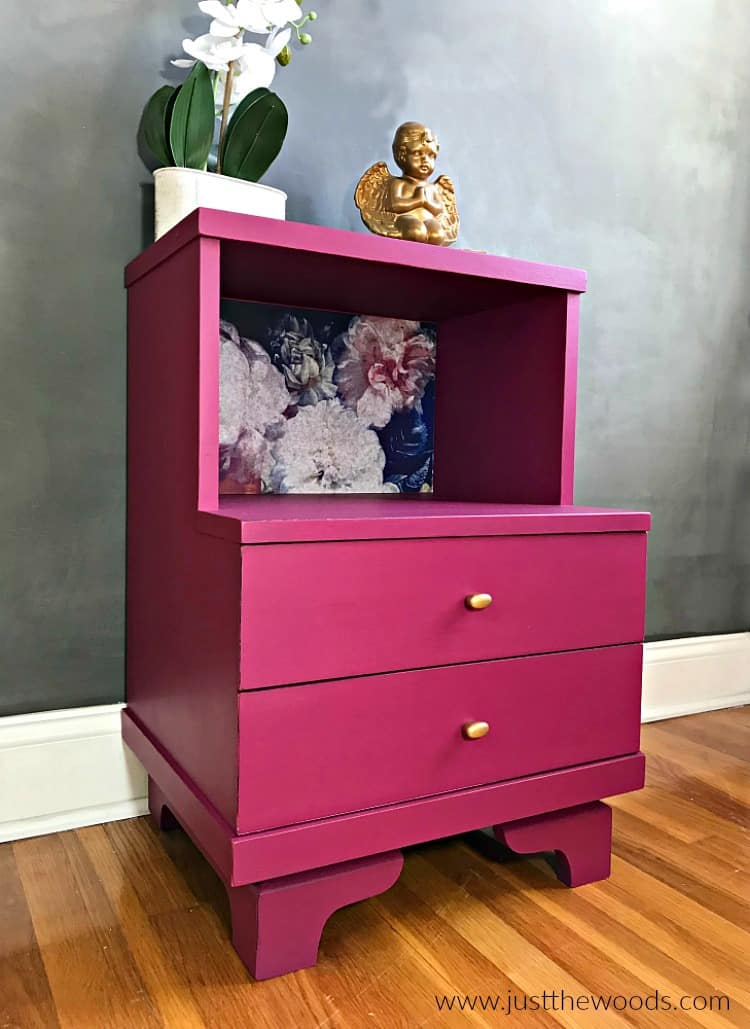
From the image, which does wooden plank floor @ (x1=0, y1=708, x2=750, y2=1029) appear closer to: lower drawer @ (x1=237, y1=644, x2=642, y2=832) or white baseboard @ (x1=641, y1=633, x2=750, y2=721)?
lower drawer @ (x1=237, y1=644, x2=642, y2=832)

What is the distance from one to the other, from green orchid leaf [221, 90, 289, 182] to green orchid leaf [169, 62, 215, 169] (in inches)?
1.3

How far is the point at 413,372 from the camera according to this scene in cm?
148

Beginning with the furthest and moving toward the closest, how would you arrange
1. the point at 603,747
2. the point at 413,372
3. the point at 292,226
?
the point at 413,372
the point at 603,747
the point at 292,226

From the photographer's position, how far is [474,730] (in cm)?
98

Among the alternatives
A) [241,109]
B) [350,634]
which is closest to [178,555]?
[350,634]

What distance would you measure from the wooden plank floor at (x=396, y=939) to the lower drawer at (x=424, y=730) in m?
0.18

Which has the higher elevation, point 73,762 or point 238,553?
point 238,553

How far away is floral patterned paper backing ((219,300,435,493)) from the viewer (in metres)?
1.32

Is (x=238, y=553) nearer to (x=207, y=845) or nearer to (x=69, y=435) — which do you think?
(x=207, y=845)

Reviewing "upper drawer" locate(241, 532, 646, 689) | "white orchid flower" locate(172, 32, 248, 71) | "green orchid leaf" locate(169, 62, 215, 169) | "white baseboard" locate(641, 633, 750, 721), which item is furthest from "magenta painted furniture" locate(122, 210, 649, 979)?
"white baseboard" locate(641, 633, 750, 721)

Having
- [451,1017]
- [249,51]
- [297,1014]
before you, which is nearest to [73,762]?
[297,1014]

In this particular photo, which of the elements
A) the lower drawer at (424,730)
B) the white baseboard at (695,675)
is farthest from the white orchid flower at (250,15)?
the white baseboard at (695,675)

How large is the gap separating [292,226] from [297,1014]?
0.84 meters

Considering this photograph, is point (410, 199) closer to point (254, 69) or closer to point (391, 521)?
point (254, 69)
